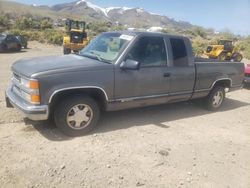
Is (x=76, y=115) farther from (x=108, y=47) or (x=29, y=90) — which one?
(x=108, y=47)

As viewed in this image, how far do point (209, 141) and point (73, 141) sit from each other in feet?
8.27

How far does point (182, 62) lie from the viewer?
20.4ft

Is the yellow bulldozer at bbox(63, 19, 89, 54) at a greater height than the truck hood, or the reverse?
the truck hood

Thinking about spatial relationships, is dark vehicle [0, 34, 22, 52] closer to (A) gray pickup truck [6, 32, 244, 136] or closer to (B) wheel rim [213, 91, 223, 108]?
(A) gray pickup truck [6, 32, 244, 136]

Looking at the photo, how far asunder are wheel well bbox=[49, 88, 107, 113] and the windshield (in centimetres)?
65

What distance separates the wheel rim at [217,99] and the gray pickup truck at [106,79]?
654mm

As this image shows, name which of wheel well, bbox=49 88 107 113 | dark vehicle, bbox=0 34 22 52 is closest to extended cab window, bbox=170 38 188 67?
wheel well, bbox=49 88 107 113

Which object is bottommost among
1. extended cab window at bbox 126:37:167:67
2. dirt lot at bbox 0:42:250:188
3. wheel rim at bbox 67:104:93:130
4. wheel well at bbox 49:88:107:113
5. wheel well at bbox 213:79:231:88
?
dirt lot at bbox 0:42:250:188

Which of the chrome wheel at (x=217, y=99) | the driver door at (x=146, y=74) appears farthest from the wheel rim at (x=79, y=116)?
the chrome wheel at (x=217, y=99)

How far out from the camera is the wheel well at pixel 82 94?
4.72m

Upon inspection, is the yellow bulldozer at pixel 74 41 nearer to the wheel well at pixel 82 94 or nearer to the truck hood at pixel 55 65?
the truck hood at pixel 55 65

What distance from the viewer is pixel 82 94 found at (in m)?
4.94

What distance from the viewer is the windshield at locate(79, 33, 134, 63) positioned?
5367mm

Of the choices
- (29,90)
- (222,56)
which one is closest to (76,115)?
(29,90)
